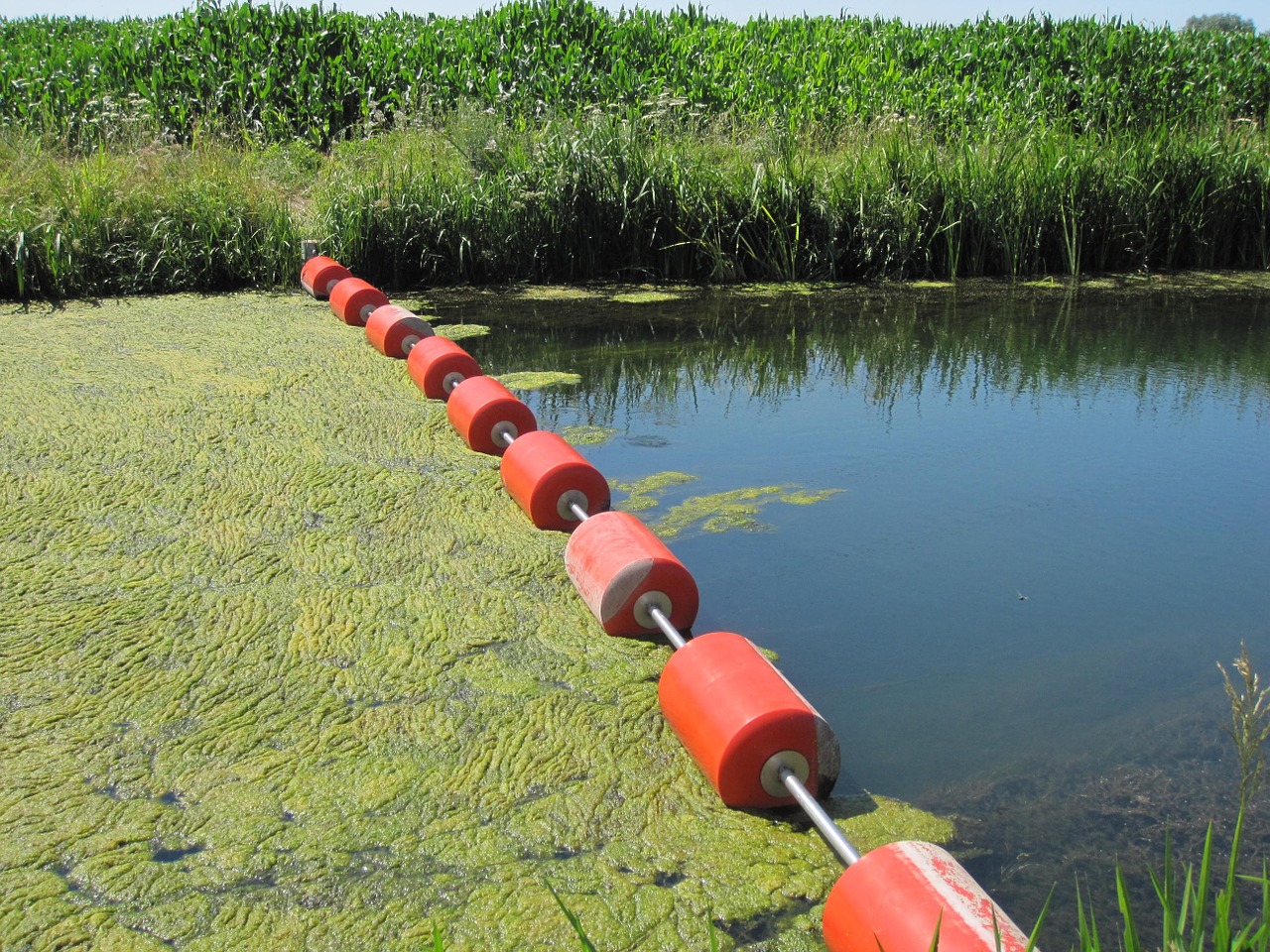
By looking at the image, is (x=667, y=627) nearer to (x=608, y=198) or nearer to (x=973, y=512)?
(x=973, y=512)

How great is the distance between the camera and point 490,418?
3.49m

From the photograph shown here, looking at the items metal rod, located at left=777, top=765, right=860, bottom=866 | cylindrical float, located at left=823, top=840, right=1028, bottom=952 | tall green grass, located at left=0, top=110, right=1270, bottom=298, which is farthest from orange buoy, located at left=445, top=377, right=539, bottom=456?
tall green grass, located at left=0, top=110, right=1270, bottom=298

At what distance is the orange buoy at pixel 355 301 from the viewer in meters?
5.26

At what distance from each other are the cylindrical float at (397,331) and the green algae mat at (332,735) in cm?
129

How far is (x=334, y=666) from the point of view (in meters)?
2.18

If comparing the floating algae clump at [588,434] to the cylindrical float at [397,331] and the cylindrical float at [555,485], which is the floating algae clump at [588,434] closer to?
the cylindrical float at [555,485]

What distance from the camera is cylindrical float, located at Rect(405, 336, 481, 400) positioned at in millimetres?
4043

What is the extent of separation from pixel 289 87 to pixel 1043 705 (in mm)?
9238

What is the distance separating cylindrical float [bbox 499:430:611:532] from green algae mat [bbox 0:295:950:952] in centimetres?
9

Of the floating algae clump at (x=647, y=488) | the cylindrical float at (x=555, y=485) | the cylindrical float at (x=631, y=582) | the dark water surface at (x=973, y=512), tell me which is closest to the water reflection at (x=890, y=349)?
the dark water surface at (x=973, y=512)

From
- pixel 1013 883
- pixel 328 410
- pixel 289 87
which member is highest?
pixel 289 87

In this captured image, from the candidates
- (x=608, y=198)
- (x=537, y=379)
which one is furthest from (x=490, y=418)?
(x=608, y=198)

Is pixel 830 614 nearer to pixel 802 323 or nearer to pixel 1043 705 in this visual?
pixel 1043 705

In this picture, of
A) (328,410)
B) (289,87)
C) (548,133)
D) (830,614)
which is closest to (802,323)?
(548,133)
